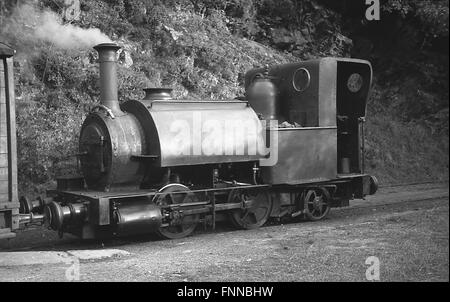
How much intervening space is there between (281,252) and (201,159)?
7.32 ft

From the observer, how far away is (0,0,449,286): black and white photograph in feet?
21.3

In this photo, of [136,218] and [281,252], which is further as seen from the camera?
[136,218]

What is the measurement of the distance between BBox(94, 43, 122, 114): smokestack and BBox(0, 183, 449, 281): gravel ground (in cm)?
216

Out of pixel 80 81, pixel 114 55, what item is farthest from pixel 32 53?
pixel 114 55

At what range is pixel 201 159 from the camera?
8844 mm

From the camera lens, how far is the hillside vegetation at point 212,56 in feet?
42.3

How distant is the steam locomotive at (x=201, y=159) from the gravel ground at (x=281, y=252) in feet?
1.50

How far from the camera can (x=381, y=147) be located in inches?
744

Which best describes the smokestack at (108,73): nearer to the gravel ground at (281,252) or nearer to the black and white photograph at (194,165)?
the black and white photograph at (194,165)

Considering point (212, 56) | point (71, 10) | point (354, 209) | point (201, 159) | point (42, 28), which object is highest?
point (71, 10)

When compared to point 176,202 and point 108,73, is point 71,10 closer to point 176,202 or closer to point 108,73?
point 108,73

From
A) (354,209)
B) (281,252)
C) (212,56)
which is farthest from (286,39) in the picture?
(281,252)
